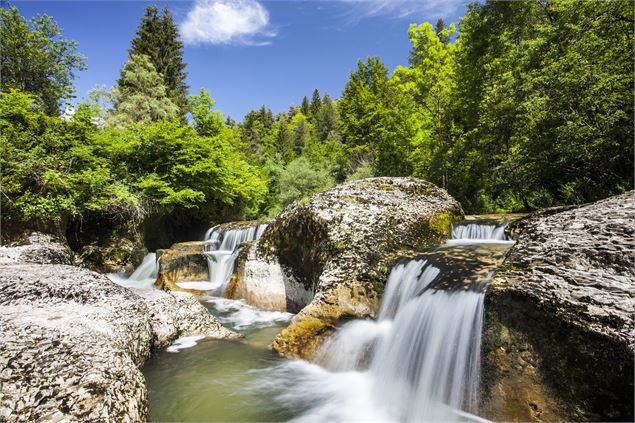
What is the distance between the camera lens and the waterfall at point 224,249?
35.9ft

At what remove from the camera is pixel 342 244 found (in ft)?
21.4

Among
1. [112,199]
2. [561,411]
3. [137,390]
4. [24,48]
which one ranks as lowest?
[137,390]

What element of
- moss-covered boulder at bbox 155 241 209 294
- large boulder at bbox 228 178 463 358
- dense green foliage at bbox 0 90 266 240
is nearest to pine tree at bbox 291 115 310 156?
dense green foliage at bbox 0 90 266 240

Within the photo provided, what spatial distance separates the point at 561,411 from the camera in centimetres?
290

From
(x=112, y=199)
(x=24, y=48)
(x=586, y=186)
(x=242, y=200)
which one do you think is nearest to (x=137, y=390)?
(x=112, y=199)

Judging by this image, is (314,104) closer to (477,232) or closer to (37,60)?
(37,60)

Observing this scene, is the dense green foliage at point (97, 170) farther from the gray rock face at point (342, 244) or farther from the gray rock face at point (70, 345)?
the gray rock face at point (342, 244)

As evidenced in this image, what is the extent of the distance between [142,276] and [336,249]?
9.33 metres

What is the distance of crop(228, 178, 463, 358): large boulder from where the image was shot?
571 centimetres

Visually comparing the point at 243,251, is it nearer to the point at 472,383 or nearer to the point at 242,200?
the point at 472,383

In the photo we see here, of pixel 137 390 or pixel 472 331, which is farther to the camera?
pixel 472 331

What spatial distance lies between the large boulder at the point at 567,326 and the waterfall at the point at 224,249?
7911mm

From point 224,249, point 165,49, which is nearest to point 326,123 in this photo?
point 165,49

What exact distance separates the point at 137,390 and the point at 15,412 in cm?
99
